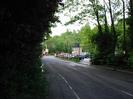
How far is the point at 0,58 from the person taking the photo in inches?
309

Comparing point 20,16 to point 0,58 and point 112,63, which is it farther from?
point 112,63

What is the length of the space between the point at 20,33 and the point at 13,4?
25.5 inches

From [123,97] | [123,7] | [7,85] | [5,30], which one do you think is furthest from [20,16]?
[123,7]

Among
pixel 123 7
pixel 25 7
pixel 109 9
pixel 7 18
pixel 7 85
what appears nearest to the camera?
pixel 7 18

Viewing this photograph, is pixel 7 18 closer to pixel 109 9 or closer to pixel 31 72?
pixel 31 72

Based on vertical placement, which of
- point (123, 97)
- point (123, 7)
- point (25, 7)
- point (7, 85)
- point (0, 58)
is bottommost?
point (123, 97)

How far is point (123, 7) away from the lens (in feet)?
164

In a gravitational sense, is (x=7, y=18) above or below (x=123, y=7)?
below

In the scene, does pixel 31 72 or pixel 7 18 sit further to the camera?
pixel 31 72

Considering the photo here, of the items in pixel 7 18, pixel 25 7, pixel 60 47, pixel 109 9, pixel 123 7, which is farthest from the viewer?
pixel 60 47

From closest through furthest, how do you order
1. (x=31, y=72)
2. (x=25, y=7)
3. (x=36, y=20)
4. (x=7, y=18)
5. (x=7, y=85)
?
(x=7, y=18), (x=25, y=7), (x=7, y=85), (x=36, y=20), (x=31, y=72)

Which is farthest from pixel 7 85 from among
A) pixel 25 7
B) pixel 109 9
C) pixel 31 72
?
pixel 109 9

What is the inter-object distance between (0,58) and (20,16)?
1171mm

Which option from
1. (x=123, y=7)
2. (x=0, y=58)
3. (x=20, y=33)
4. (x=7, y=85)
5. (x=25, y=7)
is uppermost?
(x=123, y=7)
